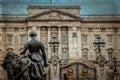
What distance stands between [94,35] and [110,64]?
12097 mm

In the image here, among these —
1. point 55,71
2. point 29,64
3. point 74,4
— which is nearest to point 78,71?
point 55,71

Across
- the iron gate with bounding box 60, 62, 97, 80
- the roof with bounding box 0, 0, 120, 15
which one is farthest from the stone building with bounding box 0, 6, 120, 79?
the iron gate with bounding box 60, 62, 97, 80

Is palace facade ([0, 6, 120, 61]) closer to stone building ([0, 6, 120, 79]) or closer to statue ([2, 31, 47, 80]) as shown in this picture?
stone building ([0, 6, 120, 79])

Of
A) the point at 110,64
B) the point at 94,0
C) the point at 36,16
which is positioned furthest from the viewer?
the point at 94,0

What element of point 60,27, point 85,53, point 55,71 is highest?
point 60,27

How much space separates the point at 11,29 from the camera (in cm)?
8075

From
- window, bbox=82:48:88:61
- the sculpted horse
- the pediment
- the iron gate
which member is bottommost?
the iron gate

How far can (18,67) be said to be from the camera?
18516mm

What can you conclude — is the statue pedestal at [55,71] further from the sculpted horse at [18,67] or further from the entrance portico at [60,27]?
the sculpted horse at [18,67]

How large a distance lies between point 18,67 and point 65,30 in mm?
61981

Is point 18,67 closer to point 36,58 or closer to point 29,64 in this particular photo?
point 29,64

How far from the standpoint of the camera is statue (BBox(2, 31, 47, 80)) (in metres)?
18.3

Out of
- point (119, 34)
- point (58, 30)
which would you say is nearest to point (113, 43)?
point (119, 34)

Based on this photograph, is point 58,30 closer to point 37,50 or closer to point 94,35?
point 94,35
